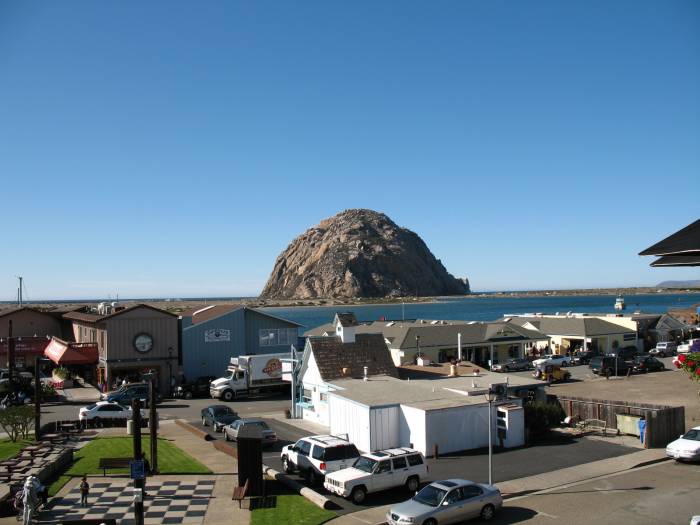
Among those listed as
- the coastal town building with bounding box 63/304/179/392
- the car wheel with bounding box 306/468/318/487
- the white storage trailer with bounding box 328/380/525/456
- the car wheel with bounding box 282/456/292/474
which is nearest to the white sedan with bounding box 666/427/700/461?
the white storage trailer with bounding box 328/380/525/456

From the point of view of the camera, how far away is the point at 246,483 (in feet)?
66.1

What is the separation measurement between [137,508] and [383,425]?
12270mm

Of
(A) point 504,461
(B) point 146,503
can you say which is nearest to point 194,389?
(B) point 146,503

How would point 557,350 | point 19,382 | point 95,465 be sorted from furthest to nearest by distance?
point 557,350 → point 19,382 → point 95,465

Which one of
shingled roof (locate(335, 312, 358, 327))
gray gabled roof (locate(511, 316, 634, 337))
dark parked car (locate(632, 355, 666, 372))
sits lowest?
dark parked car (locate(632, 355, 666, 372))

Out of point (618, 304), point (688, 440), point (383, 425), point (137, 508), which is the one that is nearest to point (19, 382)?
point (383, 425)

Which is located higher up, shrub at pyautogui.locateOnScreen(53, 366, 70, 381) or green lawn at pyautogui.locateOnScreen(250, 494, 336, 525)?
shrub at pyautogui.locateOnScreen(53, 366, 70, 381)

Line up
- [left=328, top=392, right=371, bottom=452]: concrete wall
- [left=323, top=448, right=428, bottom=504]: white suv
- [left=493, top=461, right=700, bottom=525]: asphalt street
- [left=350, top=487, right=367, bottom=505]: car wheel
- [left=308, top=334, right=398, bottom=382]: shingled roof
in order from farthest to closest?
[left=308, top=334, right=398, bottom=382]: shingled roof → [left=328, top=392, right=371, bottom=452]: concrete wall → [left=323, top=448, right=428, bottom=504]: white suv → [left=350, top=487, right=367, bottom=505]: car wheel → [left=493, top=461, right=700, bottom=525]: asphalt street

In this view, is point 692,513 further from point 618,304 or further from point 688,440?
point 618,304

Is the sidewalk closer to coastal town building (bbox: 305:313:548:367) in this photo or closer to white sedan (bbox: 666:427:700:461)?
white sedan (bbox: 666:427:700:461)

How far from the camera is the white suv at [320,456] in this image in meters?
21.8

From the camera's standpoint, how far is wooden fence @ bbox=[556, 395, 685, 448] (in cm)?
2658

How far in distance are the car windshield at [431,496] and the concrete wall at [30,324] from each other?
52564 mm

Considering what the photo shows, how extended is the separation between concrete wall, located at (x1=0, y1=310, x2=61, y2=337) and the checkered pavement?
43.2 meters
